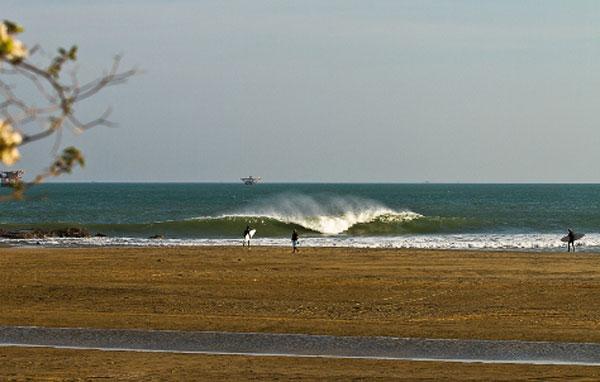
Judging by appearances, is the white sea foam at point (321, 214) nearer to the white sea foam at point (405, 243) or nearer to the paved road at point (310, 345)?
the white sea foam at point (405, 243)

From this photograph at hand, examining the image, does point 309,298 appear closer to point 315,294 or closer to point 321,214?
point 315,294

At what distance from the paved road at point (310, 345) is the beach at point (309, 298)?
845 millimetres

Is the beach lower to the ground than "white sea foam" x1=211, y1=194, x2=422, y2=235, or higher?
lower

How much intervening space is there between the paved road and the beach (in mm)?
845

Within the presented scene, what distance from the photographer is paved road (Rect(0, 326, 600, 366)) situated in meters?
18.8

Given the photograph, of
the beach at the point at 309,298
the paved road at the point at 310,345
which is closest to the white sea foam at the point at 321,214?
the beach at the point at 309,298

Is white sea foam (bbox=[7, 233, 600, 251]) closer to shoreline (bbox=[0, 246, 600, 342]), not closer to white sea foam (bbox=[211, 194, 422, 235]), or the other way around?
shoreline (bbox=[0, 246, 600, 342])

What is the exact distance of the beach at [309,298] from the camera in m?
21.3

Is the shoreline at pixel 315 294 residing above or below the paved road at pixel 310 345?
above

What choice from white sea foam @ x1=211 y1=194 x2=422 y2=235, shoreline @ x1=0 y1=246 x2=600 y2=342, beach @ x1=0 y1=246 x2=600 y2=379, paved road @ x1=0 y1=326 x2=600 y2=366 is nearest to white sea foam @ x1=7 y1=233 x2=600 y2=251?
beach @ x1=0 y1=246 x2=600 y2=379

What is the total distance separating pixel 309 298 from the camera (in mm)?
29250

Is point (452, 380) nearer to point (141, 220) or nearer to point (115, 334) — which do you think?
point (115, 334)

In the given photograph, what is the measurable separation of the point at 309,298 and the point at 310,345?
30.5 ft

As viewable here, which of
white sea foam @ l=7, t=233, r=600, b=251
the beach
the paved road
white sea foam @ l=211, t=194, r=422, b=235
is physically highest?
white sea foam @ l=211, t=194, r=422, b=235
